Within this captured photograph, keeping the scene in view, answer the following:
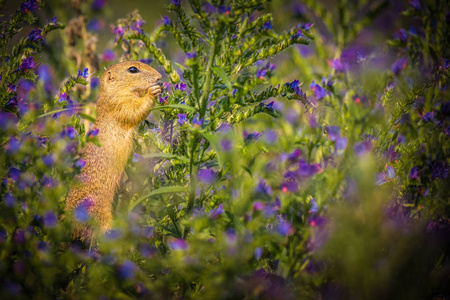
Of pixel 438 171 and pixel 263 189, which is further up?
pixel 438 171

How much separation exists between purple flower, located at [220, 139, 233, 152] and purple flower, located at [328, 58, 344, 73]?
53 cm

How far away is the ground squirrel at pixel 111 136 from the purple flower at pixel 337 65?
5.21 feet

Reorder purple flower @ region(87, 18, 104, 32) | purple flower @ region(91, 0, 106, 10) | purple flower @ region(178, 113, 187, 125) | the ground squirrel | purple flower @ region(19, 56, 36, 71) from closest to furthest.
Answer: purple flower @ region(178, 113, 187, 125), purple flower @ region(19, 56, 36, 71), the ground squirrel, purple flower @ region(91, 0, 106, 10), purple flower @ region(87, 18, 104, 32)

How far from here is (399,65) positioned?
1590 mm

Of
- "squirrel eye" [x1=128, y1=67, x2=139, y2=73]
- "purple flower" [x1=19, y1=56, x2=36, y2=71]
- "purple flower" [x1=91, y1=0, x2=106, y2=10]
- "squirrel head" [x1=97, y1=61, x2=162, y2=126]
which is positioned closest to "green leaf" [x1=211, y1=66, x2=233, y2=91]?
"purple flower" [x1=19, y1=56, x2=36, y2=71]

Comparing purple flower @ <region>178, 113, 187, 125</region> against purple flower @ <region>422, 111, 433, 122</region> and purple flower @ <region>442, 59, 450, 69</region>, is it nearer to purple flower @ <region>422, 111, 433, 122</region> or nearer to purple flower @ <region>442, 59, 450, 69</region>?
purple flower @ <region>422, 111, 433, 122</region>

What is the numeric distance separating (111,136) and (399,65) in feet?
7.23

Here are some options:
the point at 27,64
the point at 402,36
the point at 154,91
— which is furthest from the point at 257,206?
the point at 154,91

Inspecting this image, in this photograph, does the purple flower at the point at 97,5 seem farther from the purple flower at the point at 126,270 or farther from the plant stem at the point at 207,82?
the purple flower at the point at 126,270

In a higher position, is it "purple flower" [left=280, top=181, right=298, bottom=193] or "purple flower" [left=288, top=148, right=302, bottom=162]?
"purple flower" [left=288, top=148, right=302, bottom=162]

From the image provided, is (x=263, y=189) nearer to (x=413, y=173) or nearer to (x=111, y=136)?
(x=413, y=173)

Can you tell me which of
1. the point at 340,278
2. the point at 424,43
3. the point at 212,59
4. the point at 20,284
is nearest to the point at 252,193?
the point at 340,278

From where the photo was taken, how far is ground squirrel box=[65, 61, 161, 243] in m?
2.39

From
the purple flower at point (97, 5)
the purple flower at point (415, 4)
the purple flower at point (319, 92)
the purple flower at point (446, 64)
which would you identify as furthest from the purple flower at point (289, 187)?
the purple flower at point (97, 5)
